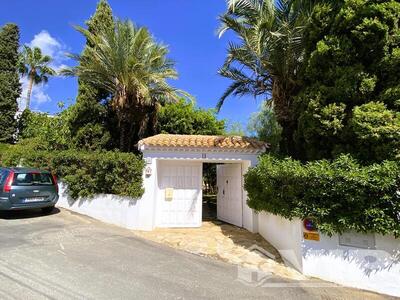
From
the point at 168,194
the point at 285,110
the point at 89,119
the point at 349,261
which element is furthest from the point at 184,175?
the point at 349,261

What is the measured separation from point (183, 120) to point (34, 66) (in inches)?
994

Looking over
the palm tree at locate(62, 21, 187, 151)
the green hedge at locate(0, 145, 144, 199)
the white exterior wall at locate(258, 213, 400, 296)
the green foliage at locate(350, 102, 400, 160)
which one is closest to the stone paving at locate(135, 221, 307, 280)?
the white exterior wall at locate(258, 213, 400, 296)

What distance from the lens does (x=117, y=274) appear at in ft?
18.6

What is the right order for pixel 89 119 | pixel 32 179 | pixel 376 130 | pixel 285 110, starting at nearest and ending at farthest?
pixel 376 130 < pixel 285 110 < pixel 32 179 < pixel 89 119

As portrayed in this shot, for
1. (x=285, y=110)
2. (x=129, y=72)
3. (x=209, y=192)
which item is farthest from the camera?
(x=209, y=192)

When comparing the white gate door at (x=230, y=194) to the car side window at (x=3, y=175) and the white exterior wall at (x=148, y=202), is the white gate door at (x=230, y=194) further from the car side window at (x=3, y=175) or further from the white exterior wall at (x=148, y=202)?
the car side window at (x=3, y=175)

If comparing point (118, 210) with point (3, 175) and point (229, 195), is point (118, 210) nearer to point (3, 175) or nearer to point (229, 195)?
point (3, 175)

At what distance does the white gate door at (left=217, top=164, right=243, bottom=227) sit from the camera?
37.0ft

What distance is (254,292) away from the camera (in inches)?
207

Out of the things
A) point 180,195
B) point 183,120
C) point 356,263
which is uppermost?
point 183,120

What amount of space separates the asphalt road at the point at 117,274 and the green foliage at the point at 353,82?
326cm

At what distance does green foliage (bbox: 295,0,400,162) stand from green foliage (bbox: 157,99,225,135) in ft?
28.3

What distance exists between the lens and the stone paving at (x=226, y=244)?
22.5 ft

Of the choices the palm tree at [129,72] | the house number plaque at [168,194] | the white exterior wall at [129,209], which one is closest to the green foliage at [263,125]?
the palm tree at [129,72]
